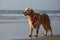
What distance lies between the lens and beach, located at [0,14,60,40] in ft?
4.48

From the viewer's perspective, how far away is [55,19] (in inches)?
84.3

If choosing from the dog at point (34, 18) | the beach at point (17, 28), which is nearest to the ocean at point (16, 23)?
the beach at point (17, 28)

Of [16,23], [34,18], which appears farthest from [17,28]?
[34,18]

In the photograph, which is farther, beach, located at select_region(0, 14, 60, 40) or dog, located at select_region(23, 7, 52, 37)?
beach, located at select_region(0, 14, 60, 40)

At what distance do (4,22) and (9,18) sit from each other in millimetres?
180

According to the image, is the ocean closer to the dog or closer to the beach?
the beach

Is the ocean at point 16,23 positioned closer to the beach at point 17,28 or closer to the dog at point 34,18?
the beach at point 17,28

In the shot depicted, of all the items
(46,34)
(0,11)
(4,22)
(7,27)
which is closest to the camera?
(46,34)

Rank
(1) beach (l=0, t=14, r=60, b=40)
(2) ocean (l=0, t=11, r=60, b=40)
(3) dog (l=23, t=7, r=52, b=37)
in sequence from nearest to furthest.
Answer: (3) dog (l=23, t=7, r=52, b=37) < (1) beach (l=0, t=14, r=60, b=40) < (2) ocean (l=0, t=11, r=60, b=40)

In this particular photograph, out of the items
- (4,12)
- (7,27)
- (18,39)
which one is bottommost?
(18,39)

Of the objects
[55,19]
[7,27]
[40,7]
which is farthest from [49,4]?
[7,27]

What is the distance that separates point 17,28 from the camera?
172cm

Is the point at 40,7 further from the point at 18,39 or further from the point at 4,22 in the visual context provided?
the point at 18,39

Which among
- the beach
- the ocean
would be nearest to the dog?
the beach
